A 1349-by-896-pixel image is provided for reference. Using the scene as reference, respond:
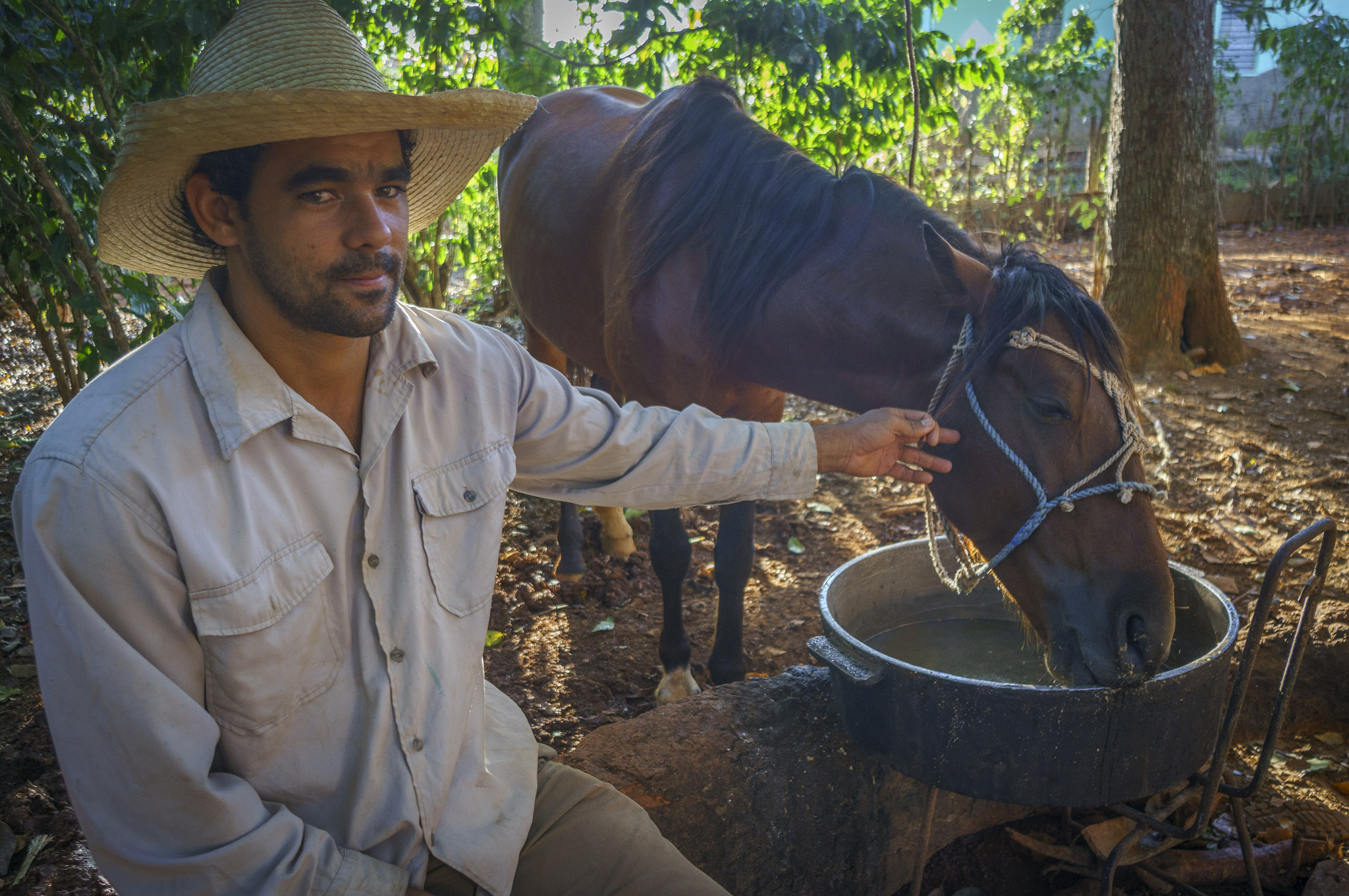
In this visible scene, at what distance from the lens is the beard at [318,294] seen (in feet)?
4.94

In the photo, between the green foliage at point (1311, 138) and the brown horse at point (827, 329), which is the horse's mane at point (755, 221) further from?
the green foliage at point (1311, 138)

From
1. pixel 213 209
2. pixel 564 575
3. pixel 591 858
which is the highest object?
pixel 213 209

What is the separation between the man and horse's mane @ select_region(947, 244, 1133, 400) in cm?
101

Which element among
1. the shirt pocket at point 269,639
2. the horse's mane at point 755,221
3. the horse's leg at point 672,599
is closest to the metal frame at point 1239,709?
the horse's mane at point 755,221

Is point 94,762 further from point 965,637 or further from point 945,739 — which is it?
point 965,637

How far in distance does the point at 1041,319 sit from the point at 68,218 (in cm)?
310

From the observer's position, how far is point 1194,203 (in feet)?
18.8

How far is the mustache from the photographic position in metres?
1.52

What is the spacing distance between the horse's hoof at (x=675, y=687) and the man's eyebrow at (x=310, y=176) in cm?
223

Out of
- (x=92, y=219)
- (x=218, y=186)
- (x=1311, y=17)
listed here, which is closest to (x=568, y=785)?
(x=218, y=186)

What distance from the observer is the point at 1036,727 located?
1.85 m

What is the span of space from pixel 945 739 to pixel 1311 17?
12.3 metres

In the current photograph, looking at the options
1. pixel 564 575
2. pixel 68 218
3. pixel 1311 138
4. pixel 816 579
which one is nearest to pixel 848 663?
pixel 816 579

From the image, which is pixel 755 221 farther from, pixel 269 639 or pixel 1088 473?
pixel 269 639
